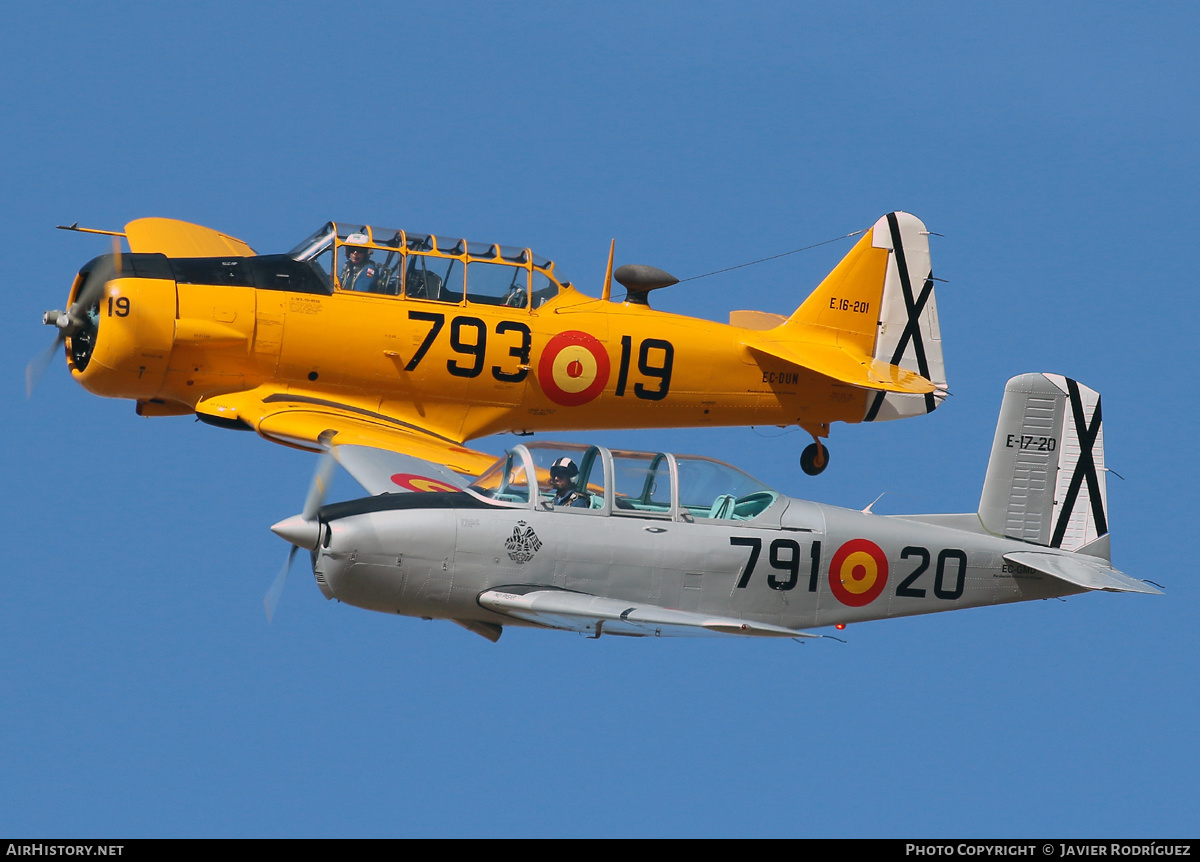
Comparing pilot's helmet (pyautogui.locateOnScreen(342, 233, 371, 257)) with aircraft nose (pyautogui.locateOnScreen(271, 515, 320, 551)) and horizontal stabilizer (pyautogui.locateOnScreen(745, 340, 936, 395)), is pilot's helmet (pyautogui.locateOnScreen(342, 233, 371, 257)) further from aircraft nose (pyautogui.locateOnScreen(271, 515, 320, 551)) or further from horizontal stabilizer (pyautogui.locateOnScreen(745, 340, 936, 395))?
aircraft nose (pyautogui.locateOnScreen(271, 515, 320, 551))

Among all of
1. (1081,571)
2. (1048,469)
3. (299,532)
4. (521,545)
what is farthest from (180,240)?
(1081,571)

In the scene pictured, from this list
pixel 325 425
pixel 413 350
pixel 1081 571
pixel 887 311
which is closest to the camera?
pixel 1081 571

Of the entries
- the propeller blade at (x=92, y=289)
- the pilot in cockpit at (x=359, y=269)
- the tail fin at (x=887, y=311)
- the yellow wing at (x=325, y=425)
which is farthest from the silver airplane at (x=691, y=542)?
the tail fin at (x=887, y=311)

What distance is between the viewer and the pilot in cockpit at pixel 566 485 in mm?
16547

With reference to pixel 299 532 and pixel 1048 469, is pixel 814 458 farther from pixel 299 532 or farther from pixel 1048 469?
pixel 299 532

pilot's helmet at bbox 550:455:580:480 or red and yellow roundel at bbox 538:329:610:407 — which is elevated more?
red and yellow roundel at bbox 538:329:610:407

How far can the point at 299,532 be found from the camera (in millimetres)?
15805

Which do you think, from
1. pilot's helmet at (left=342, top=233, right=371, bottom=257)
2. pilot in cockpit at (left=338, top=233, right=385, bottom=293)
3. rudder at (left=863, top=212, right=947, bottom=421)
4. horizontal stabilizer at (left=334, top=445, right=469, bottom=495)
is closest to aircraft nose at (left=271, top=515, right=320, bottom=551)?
horizontal stabilizer at (left=334, top=445, right=469, bottom=495)

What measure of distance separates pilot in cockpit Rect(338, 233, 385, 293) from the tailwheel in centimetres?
513

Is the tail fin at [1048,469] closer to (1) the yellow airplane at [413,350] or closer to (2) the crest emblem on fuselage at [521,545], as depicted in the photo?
(1) the yellow airplane at [413,350]

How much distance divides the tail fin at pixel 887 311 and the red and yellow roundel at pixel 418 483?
5.58 metres

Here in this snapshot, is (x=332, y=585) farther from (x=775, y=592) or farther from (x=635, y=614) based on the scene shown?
(x=775, y=592)

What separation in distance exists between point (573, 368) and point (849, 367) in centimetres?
324

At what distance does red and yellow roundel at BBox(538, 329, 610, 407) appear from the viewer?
20.5 meters
